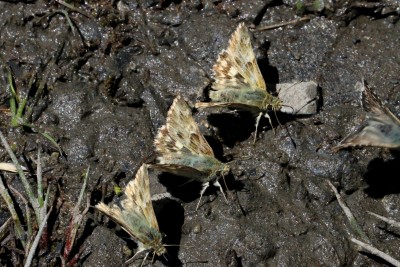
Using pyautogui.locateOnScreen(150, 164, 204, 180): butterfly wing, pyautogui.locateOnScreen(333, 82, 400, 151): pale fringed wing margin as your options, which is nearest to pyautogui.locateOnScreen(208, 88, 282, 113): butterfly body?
pyautogui.locateOnScreen(150, 164, 204, 180): butterfly wing

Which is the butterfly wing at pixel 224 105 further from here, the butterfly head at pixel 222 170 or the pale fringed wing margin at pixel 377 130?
the pale fringed wing margin at pixel 377 130

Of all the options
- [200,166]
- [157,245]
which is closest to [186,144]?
[200,166]

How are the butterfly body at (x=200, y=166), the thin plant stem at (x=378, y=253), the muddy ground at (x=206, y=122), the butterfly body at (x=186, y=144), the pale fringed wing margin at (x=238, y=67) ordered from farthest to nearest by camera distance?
1. the pale fringed wing margin at (x=238, y=67)
2. the muddy ground at (x=206, y=122)
3. the butterfly body at (x=186, y=144)
4. the butterfly body at (x=200, y=166)
5. the thin plant stem at (x=378, y=253)

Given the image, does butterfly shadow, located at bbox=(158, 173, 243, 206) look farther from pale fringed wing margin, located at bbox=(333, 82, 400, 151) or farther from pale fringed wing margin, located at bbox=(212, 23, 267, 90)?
pale fringed wing margin, located at bbox=(333, 82, 400, 151)

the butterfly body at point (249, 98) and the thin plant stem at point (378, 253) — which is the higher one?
the butterfly body at point (249, 98)

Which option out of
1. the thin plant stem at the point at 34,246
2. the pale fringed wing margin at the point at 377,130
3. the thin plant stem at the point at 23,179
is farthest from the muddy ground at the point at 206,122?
the pale fringed wing margin at the point at 377,130

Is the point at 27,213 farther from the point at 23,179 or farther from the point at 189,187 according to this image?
the point at 189,187

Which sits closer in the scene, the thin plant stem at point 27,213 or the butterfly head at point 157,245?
the butterfly head at point 157,245
